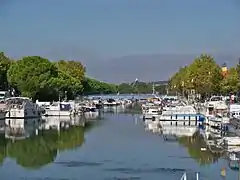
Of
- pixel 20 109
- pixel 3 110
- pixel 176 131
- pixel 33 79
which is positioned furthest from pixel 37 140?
pixel 33 79

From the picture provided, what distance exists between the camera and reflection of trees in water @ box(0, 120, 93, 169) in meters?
38.9

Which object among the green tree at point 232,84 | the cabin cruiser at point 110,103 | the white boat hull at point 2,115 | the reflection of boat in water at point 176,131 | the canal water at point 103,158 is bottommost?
the canal water at point 103,158

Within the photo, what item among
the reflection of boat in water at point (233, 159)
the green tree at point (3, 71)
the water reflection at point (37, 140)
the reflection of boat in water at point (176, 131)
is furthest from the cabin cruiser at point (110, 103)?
the reflection of boat in water at point (233, 159)

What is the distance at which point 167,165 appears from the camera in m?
35.6

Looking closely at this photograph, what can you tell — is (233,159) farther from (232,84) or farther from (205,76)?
(205,76)

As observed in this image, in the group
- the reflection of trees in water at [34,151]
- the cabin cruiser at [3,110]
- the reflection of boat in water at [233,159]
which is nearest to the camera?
the reflection of boat in water at [233,159]

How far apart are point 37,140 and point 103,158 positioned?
12161 mm

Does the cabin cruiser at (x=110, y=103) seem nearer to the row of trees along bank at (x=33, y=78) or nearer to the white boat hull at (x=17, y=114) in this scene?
the row of trees along bank at (x=33, y=78)

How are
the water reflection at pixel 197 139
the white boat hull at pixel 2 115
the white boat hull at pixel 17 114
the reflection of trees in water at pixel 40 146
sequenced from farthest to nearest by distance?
the white boat hull at pixel 17 114 < the white boat hull at pixel 2 115 < the reflection of trees in water at pixel 40 146 < the water reflection at pixel 197 139

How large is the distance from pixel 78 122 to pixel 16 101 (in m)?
7.98

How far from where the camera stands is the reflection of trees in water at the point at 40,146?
128 ft

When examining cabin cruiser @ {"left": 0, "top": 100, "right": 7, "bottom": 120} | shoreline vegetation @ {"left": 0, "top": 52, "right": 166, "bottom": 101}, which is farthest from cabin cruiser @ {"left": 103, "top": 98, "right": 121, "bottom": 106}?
cabin cruiser @ {"left": 0, "top": 100, "right": 7, "bottom": 120}

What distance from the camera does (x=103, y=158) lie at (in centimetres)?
3869

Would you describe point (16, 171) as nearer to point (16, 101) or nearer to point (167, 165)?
point (167, 165)
